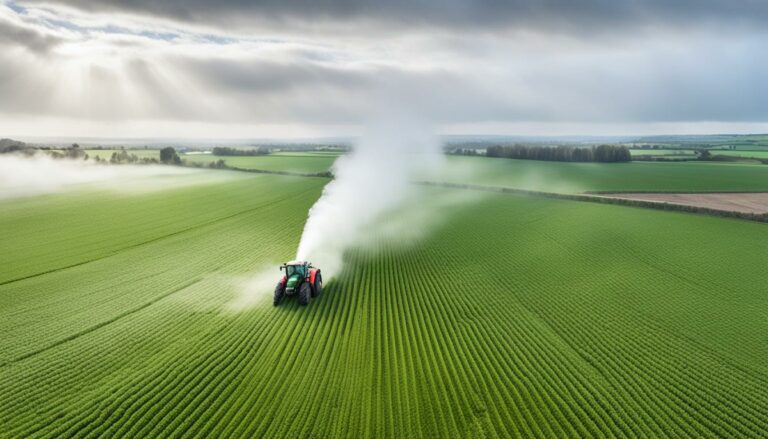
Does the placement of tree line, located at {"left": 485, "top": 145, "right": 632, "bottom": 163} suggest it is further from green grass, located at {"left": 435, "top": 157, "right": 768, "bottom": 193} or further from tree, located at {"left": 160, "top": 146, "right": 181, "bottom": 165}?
tree, located at {"left": 160, "top": 146, "right": 181, "bottom": 165}

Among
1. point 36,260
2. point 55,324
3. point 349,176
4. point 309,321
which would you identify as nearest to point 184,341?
point 309,321

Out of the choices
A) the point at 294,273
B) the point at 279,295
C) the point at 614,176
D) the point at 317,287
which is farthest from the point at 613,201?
the point at 279,295

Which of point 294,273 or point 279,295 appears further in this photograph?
point 294,273

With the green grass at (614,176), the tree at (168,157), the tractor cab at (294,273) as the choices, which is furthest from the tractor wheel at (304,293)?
the tree at (168,157)

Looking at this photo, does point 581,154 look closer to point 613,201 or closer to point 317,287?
point 613,201

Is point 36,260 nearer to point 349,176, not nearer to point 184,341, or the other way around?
point 184,341

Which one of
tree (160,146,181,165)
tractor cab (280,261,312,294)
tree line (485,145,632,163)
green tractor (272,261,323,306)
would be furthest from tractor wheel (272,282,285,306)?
tree (160,146,181,165)

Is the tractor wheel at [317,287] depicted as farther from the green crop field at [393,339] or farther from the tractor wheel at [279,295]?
the tractor wheel at [279,295]
